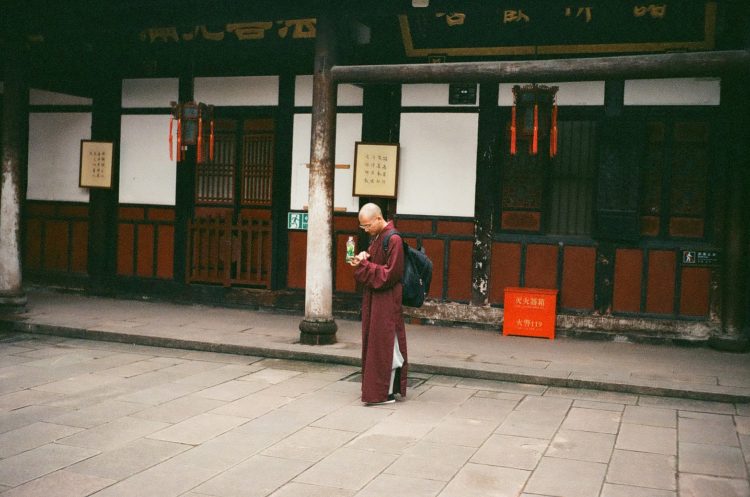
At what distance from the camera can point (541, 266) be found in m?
10.6

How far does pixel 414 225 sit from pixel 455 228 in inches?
23.8

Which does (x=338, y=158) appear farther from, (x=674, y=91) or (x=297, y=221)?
(x=674, y=91)

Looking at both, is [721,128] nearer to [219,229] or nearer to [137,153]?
[219,229]

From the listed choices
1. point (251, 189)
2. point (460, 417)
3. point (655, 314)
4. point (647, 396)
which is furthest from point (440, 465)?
point (251, 189)

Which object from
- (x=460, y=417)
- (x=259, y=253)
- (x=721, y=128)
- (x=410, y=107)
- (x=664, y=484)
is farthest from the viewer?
(x=259, y=253)

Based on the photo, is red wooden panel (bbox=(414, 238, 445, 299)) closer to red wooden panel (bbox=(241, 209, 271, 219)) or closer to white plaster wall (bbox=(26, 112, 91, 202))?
red wooden panel (bbox=(241, 209, 271, 219))

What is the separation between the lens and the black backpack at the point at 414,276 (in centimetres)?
726

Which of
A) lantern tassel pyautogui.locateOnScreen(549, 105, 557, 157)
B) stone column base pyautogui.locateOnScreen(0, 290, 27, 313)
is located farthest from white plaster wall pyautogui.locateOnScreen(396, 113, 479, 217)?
stone column base pyautogui.locateOnScreen(0, 290, 27, 313)

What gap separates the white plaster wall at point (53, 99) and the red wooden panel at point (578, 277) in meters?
8.33

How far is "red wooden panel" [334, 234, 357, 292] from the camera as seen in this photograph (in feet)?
37.7

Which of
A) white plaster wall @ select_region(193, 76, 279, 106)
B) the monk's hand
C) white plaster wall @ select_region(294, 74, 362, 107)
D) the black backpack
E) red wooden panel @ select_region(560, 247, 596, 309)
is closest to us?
the monk's hand

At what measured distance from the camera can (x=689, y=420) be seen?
6.80 metres

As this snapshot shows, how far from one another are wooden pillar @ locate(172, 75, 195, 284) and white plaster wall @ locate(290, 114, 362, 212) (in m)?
1.81

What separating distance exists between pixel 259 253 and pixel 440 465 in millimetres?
7097
